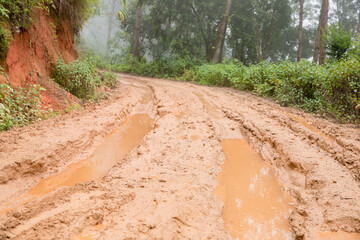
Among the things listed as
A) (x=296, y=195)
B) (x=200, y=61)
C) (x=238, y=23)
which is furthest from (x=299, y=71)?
(x=238, y=23)

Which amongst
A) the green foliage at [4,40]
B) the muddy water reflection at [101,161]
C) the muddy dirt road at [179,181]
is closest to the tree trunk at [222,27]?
the muddy dirt road at [179,181]

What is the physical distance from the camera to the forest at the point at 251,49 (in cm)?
694

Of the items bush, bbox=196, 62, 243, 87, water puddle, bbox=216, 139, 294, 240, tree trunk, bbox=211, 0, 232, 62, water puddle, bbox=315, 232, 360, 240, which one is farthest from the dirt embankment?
tree trunk, bbox=211, 0, 232, 62

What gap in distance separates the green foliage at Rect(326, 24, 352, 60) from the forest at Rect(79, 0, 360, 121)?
0.03 meters

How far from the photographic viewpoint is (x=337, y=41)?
8.76 metres

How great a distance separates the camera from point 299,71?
26.5ft

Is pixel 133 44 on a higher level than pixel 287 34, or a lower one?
lower

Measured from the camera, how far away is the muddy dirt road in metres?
2.02

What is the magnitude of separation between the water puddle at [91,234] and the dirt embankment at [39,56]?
4.16 metres

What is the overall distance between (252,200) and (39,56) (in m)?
6.06

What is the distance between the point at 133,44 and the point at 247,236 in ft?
71.9

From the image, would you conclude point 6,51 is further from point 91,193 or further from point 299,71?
point 299,71

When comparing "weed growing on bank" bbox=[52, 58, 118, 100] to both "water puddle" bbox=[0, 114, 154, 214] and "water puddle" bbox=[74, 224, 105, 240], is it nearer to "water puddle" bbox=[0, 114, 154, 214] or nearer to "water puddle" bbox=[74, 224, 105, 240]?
"water puddle" bbox=[0, 114, 154, 214]

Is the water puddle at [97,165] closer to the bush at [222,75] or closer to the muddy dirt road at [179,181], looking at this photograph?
the muddy dirt road at [179,181]
